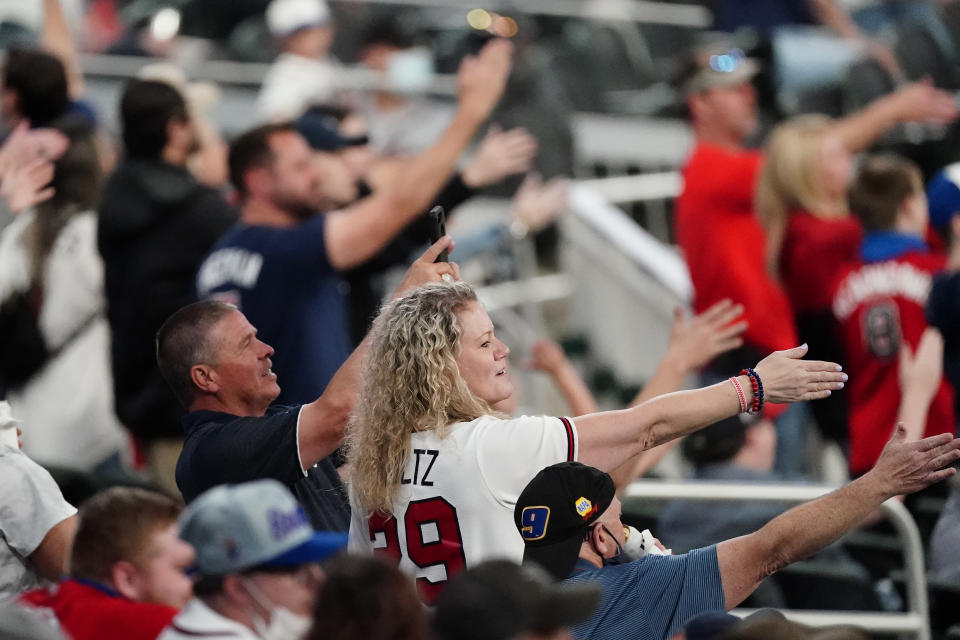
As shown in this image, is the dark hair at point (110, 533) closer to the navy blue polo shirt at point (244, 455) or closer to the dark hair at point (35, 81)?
the navy blue polo shirt at point (244, 455)

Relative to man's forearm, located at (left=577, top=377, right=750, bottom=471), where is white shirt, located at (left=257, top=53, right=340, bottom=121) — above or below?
below

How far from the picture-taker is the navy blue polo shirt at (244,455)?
4.03 metres

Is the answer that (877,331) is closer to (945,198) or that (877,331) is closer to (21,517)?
(945,198)

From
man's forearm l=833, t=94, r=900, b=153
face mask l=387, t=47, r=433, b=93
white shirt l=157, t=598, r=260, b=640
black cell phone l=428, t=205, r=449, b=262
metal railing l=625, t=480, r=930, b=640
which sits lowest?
metal railing l=625, t=480, r=930, b=640

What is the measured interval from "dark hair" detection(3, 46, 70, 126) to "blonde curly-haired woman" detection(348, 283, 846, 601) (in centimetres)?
341

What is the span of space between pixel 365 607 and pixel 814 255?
186 inches

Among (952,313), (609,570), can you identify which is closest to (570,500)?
(609,570)

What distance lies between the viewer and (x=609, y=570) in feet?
12.1

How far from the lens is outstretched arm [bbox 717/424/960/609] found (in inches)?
143

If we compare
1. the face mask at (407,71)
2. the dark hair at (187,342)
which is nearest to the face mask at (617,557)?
the dark hair at (187,342)

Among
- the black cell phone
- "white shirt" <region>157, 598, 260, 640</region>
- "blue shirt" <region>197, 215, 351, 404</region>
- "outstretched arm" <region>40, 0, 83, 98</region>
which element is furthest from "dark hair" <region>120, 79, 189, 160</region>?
"white shirt" <region>157, 598, 260, 640</region>

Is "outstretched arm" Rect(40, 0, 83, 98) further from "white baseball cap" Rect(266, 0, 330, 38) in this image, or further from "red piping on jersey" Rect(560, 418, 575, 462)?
"red piping on jersey" Rect(560, 418, 575, 462)

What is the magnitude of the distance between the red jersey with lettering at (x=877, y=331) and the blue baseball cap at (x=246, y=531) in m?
3.89

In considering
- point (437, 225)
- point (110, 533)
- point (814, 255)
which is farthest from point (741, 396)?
point (814, 255)
